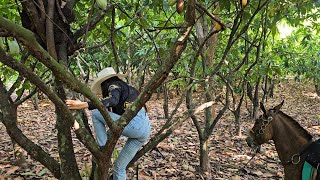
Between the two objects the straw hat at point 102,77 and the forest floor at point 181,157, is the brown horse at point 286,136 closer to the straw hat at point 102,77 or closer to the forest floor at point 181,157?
the forest floor at point 181,157

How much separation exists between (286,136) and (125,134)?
2005 millimetres

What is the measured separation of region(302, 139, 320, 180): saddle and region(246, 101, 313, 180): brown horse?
0.17 m

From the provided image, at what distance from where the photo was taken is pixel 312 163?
3682mm

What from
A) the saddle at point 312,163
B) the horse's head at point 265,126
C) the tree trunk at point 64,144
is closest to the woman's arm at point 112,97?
the tree trunk at point 64,144

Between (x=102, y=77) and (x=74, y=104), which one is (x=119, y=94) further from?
(x=74, y=104)

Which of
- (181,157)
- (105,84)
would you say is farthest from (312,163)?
(181,157)

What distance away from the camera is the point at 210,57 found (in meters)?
5.63

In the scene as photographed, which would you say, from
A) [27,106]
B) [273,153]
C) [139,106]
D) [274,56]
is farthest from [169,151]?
[27,106]

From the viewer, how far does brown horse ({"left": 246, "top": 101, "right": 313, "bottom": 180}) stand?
161 inches

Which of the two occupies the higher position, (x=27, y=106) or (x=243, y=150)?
(x=27, y=106)

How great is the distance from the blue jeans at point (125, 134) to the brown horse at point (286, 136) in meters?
1.55

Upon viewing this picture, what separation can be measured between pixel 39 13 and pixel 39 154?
3.65 ft

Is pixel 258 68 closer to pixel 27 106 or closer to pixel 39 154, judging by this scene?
pixel 39 154

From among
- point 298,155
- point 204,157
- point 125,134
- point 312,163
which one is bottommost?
point 312,163
